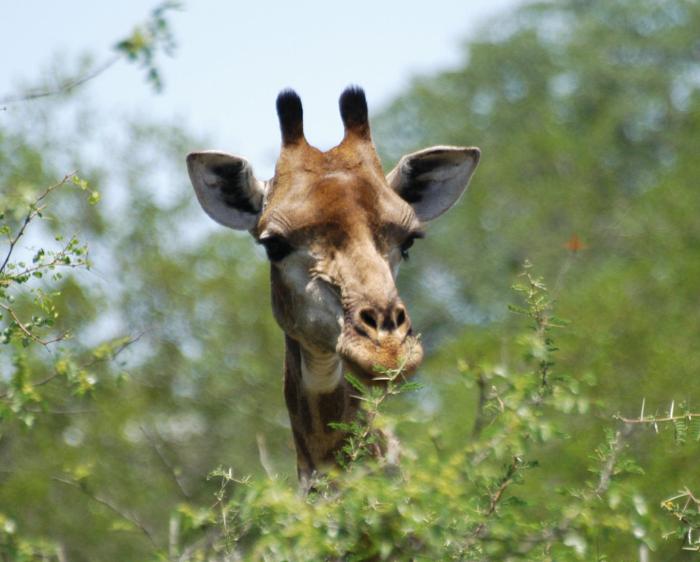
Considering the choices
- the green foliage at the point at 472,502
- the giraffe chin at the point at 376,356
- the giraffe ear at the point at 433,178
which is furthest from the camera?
the giraffe ear at the point at 433,178

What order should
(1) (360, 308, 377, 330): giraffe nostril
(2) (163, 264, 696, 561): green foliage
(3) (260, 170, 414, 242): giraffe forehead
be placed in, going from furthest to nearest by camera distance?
(3) (260, 170, 414, 242): giraffe forehead < (1) (360, 308, 377, 330): giraffe nostril < (2) (163, 264, 696, 561): green foliage

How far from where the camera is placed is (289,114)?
27.7 ft

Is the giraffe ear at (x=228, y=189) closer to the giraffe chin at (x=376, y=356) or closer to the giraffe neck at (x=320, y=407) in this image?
the giraffe neck at (x=320, y=407)

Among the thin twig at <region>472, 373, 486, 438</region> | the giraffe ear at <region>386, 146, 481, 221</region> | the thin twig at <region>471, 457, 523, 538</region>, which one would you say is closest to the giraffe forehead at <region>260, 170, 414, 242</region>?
the giraffe ear at <region>386, 146, 481, 221</region>

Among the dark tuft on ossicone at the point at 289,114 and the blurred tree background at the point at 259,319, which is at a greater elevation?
the dark tuft on ossicone at the point at 289,114

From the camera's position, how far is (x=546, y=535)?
16.7 ft

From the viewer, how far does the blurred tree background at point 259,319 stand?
11.1m

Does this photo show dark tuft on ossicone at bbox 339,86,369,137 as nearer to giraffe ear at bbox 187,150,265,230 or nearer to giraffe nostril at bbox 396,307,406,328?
giraffe ear at bbox 187,150,265,230

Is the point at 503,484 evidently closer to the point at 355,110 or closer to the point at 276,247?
the point at 276,247

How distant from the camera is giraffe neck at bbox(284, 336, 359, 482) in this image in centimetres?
780

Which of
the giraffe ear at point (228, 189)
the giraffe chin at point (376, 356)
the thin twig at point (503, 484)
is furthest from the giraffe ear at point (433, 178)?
the thin twig at point (503, 484)

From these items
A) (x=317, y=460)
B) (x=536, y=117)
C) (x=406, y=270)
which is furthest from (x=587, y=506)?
(x=536, y=117)

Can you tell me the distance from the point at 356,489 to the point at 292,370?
10.7ft

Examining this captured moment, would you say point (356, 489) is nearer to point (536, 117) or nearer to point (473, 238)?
point (473, 238)
